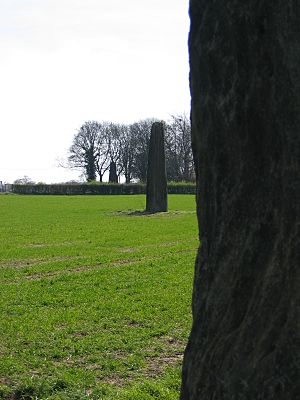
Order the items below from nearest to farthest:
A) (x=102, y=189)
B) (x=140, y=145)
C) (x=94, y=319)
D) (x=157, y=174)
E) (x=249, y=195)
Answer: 1. (x=249, y=195)
2. (x=94, y=319)
3. (x=157, y=174)
4. (x=102, y=189)
5. (x=140, y=145)

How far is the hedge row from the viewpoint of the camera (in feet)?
202

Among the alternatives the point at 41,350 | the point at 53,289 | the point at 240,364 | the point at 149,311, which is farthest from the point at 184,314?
the point at 240,364

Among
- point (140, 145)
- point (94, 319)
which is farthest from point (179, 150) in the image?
point (94, 319)

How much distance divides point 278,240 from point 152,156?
2606 cm

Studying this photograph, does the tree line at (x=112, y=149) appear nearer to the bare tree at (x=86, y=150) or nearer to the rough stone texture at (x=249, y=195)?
the bare tree at (x=86, y=150)

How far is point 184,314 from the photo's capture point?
729 cm

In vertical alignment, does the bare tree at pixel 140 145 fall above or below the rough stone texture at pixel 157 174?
above

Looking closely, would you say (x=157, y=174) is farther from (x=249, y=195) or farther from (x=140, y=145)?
(x=140, y=145)

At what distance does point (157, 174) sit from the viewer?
93.4 ft

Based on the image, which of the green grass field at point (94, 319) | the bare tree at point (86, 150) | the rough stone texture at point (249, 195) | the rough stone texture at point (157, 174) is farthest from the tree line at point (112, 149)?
the rough stone texture at point (249, 195)

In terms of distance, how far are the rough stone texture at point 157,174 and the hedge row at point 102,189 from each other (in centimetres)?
3194

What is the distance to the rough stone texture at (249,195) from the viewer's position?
2330mm

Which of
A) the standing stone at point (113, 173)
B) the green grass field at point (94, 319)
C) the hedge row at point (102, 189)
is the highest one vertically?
the standing stone at point (113, 173)

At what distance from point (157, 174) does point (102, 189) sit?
→ 3629cm
